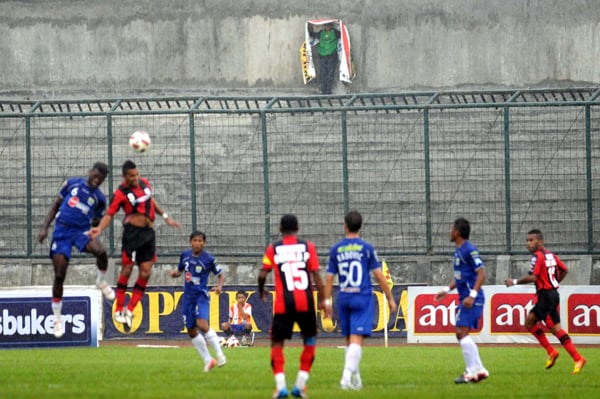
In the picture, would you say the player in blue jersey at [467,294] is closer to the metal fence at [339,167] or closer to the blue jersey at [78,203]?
the blue jersey at [78,203]

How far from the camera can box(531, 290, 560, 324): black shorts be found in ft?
67.0

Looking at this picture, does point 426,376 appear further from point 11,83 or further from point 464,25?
point 11,83

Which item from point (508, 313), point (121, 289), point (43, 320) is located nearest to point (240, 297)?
point (43, 320)

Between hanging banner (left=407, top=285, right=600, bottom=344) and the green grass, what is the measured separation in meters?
2.46

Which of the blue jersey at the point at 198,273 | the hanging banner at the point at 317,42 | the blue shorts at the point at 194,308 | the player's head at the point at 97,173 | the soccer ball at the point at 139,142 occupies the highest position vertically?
the hanging banner at the point at 317,42

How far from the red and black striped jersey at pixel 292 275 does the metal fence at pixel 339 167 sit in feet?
57.1

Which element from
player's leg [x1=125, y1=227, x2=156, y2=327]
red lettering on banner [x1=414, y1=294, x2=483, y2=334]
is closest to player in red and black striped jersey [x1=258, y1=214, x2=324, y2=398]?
player's leg [x1=125, y1=227, x2=156, y2=327]

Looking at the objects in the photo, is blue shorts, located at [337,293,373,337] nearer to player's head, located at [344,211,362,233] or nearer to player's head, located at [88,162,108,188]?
player's head, located at [344,211,362,233]

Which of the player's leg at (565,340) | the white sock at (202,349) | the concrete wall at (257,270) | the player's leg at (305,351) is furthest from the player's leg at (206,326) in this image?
the concrete wall at (257,270)

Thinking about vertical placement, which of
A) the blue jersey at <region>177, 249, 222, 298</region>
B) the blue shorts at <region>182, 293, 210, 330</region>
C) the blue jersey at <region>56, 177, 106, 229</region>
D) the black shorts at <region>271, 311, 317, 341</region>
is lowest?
the blue shorts at <region>182, 293, 210, 330</region>

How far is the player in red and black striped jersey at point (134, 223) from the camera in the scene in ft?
60.5

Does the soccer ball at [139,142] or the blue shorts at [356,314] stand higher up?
the soccer ball at [139,142]

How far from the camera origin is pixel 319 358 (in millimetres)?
23406

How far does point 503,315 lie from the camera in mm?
29234
